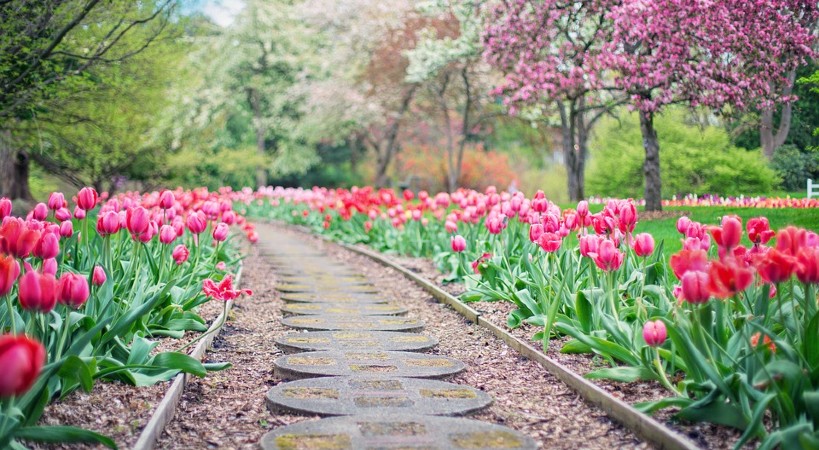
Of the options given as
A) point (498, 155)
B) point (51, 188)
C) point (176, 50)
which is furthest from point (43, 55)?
point (498, 155)

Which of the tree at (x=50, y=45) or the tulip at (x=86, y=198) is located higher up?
the tree at (x=50, y=45)

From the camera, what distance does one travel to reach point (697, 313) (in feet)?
12.7

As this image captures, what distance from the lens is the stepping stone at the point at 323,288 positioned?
1000 cm

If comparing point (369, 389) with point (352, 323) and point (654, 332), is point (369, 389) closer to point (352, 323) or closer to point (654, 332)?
point (654, 332)

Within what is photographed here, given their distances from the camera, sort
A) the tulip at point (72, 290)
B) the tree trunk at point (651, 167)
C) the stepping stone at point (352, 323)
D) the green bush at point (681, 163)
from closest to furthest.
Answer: the tulip at point (72, 290), the stepping stone at point (352, 323), the green bush at point (681, 163), the tree trunk at point (651, 167)

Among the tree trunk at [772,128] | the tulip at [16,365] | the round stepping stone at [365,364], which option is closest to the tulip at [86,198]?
the round stepping stone at [365,364]

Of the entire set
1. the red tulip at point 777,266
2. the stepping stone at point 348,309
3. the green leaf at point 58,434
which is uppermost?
the red tulip at point 777,266

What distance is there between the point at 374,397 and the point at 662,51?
9.94 metres

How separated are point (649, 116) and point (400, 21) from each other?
14.3m

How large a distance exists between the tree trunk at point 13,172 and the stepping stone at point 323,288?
18.5 ft

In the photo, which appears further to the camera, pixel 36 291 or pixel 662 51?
pixel 662 51

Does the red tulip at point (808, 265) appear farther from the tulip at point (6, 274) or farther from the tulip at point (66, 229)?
the tulip at point (66, 229)

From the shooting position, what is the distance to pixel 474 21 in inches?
744

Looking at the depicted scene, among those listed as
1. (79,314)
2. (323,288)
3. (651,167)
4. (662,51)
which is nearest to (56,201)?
(79,314)
